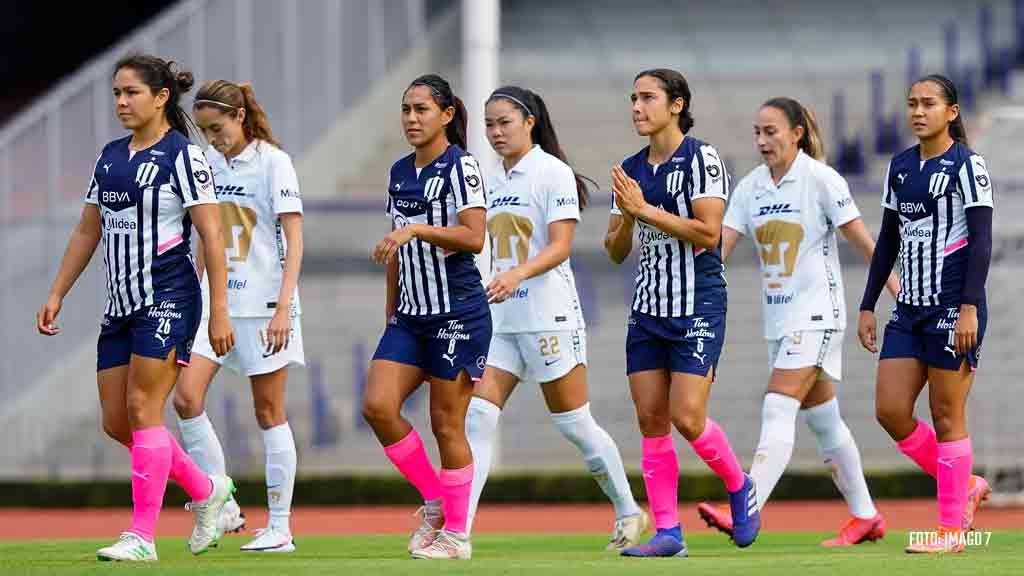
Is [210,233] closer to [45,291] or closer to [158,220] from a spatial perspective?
[158,220]

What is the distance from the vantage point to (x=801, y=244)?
988 cm

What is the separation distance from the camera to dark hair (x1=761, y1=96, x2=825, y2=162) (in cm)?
995

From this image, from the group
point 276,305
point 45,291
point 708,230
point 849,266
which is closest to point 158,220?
point 276,305

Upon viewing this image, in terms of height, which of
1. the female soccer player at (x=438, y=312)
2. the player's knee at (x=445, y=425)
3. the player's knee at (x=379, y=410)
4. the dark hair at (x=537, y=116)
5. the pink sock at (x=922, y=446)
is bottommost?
the pink sock at (x=922, y=446)

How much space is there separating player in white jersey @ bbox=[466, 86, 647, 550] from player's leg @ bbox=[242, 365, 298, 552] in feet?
2.99

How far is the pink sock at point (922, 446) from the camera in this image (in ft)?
30.6

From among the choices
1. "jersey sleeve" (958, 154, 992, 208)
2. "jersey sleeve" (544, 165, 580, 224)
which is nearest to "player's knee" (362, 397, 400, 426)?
"jersey sleeve" (544, 165, 580, 224)

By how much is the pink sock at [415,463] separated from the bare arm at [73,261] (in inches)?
62.4

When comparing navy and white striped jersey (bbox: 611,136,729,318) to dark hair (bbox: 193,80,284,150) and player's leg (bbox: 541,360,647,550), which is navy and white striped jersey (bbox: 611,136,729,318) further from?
dark hair (bbox: 193,80,284,150)

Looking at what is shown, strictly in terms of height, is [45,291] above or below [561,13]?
below

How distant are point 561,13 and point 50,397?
1329 centimetres

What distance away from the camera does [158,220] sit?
8234 millimetres

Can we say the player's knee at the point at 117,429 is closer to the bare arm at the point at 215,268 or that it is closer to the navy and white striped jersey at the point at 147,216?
the navy and white striped jersey at the point at 147,216

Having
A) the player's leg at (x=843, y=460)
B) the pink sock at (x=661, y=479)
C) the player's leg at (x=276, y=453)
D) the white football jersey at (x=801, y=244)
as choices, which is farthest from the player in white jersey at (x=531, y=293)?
the player's leg at (x=843, y=460)
